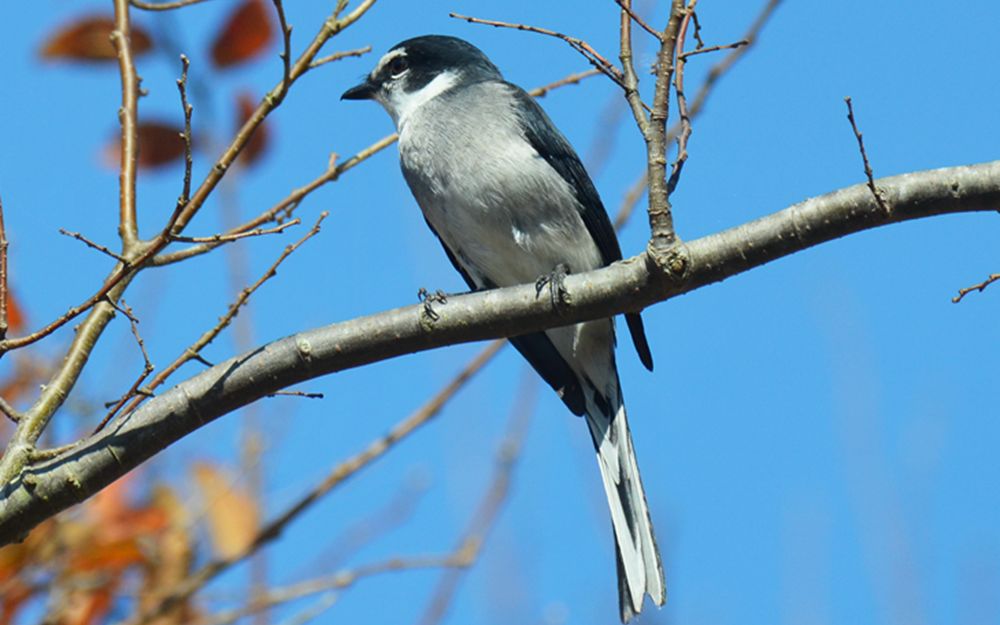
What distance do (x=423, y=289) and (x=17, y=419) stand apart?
1.53 meters

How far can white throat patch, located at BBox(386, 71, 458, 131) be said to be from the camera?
5.58m

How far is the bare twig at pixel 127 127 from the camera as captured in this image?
3.29m

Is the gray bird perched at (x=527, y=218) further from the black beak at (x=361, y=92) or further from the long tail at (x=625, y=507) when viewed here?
the black beak at (x=361, y=92)

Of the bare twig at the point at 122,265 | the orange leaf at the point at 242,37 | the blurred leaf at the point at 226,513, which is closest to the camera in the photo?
the bare twig at the point at 122,265

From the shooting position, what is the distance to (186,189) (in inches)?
109

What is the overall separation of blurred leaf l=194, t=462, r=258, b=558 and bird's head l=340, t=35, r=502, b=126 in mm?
2146

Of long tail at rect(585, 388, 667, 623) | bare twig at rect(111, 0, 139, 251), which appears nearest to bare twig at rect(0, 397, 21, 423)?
bare twig at rect(111, 0, 139, 251)

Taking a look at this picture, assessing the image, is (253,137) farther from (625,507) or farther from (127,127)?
(625,507)

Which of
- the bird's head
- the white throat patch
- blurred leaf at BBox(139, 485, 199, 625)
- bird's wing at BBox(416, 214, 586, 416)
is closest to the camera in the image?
blurred leaf at BBox(139, 485, 199, 625)

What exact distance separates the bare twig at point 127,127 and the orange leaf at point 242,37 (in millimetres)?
275

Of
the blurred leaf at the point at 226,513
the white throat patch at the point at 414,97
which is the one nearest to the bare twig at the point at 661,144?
the blurred leaf at the point at 226,513

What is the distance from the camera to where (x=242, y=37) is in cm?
Answer: 378

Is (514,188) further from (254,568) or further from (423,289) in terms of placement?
(254,568)

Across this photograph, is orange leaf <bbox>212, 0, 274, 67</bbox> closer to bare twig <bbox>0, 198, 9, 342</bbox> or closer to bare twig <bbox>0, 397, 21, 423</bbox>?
bare twig <bbox>0, 198, 9, 342</bbox>
